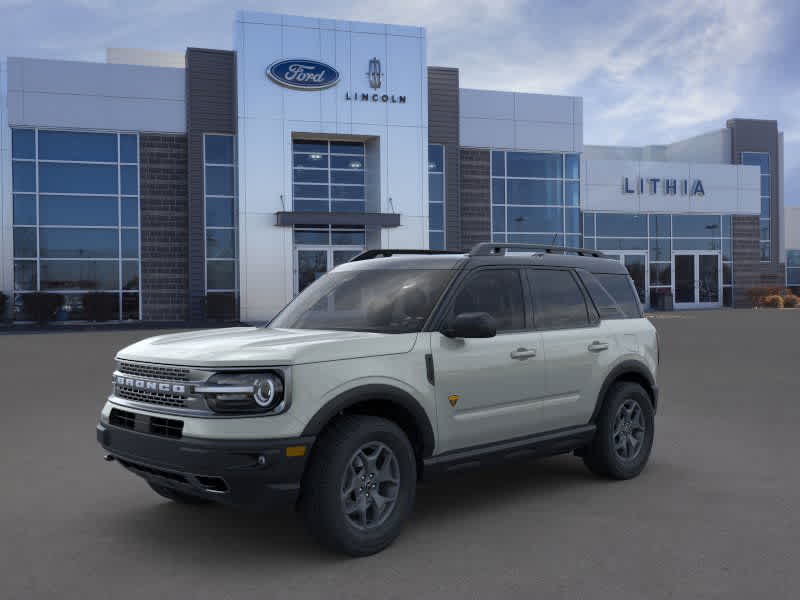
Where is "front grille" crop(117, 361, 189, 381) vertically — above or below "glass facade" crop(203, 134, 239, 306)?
below

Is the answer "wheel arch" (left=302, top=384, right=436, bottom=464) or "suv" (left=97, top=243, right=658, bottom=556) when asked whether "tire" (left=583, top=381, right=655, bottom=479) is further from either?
"wheel arch" (left=302, top=384, right=436, bottom=464)

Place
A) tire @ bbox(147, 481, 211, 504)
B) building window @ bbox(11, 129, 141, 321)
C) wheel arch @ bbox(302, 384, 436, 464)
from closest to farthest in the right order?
wheel arch @ bbox(302, 384, 436, 464)
tire @ bbox(147, 481, 211, 504)
building window @ bbox(11, 129, 141, 321)

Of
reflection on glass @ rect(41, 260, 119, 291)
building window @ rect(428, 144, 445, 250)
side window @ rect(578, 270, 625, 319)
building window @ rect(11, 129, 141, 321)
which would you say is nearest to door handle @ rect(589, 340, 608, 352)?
side window @ rect(578, 270, 625, 319)

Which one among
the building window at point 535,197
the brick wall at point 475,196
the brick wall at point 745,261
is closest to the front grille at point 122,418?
the brick wall at point 475,196

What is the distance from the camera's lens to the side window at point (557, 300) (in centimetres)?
605

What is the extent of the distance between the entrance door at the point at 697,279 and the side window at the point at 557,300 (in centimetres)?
3747

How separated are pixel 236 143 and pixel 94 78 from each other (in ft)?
18.4

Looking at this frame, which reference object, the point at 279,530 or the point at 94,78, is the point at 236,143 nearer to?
the point at 94,78

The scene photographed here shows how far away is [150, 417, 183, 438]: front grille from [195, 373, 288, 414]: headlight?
258 mm

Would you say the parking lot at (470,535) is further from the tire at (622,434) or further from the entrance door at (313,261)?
the entrance door at (313,261)

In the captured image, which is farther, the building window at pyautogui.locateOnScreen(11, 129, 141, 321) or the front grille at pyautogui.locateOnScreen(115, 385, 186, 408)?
the building window at pyautogui.locateOnScreen(11, 129, 141, 321)

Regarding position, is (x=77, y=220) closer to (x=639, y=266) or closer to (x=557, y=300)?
(x=639, y=266)

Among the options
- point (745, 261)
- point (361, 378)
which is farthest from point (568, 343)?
point (745, 261)

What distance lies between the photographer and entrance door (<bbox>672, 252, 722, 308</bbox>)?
41.9 m
